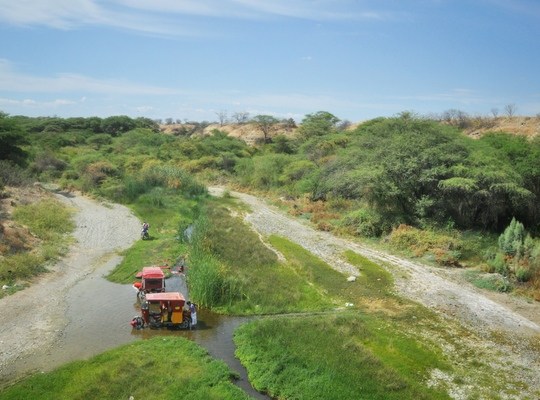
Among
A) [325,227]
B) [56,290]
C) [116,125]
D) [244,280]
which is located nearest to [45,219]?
[56,290]

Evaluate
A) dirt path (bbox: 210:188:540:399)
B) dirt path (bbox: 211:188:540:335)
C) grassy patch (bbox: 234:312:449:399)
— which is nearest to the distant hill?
dirt path (bbox: 211:188:540:335)

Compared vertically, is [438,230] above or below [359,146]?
below

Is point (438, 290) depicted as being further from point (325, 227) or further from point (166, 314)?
point (166, 314)

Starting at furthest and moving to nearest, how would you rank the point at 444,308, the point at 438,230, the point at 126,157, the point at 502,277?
the point at 126,157 → the point at 438,230 → the point at 502,277 → the point at 444,308

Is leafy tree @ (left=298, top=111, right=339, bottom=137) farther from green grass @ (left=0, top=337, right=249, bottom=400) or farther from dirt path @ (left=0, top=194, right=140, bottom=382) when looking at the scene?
green grass @ (left=0, top=337, right=249, bottom=400)

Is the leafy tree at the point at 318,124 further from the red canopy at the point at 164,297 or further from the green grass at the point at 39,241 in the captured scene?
the red canopy at the point at 164,297

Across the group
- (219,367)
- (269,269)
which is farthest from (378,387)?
(269,269)

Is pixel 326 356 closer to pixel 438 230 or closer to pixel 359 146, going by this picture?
pixel 438 230
